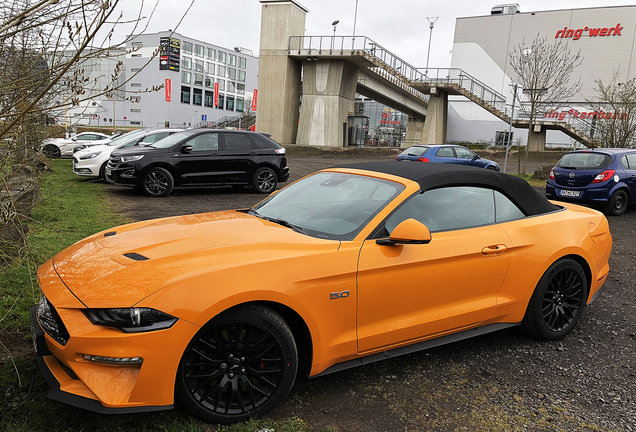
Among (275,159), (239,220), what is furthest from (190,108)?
(239,220)

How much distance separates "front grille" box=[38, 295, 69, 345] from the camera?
2.54m

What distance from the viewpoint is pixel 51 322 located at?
2654mm

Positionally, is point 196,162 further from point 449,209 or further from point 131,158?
point 449,209

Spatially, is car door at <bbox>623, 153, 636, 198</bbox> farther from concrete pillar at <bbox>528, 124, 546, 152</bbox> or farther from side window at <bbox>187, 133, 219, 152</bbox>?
concrete pillar at <bbox>528, 124, 546, 152</bbox>

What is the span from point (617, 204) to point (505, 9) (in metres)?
48.3

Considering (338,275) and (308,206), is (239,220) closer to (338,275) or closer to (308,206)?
(308,206)

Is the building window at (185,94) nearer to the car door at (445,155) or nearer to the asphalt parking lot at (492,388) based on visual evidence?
the car door at (445,155)

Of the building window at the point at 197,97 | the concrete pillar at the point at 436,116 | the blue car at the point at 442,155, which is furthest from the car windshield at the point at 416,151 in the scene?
the building window at the point at 197,97

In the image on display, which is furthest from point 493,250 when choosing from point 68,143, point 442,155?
point 68,143

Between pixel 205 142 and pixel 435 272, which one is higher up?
pixel 205 142

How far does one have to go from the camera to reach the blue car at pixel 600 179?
11.6 m

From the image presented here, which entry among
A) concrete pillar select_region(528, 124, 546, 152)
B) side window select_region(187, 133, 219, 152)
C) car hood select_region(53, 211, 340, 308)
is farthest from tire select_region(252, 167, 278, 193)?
concrete pillar select_region(528, 124, 546, 152)

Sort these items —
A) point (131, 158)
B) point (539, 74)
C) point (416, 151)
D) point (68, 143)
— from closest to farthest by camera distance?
point (131, 158) → point (416, 151) → point (68, 143) → point (539, 74)

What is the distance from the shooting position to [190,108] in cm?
8538
